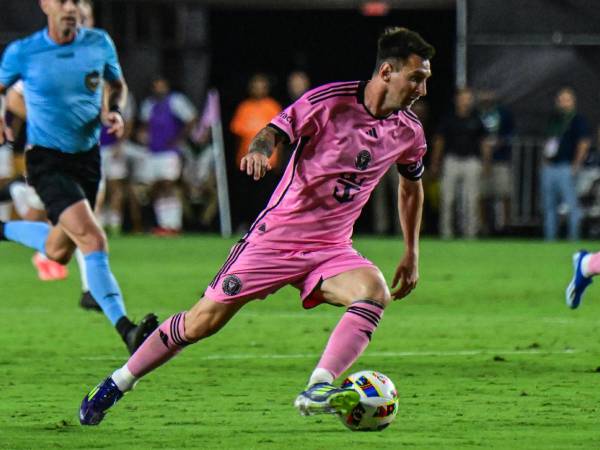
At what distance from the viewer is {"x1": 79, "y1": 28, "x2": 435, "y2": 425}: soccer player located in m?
7.15

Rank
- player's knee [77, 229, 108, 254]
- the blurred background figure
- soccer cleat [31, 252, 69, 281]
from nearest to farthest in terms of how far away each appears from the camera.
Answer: player's knee [77, 229, 108, 254] → soccer cleat [31, 252, 69, 281] → the blurred background figure

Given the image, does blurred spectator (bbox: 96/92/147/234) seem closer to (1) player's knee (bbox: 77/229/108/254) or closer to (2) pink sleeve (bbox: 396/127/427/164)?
(1) player's knee (bbox: 77/229/108/254)

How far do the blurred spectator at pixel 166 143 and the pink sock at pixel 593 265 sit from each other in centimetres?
1393

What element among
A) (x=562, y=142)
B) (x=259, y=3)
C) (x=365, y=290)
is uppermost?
(x=365, y=290)

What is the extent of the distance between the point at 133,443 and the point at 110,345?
388cm

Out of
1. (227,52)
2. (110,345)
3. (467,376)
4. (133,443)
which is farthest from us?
(227,52)

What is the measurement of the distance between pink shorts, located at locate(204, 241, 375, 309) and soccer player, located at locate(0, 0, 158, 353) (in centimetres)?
317

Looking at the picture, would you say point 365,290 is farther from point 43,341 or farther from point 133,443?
point 43,341

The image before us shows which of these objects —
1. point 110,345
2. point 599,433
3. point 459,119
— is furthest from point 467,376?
point 459,119

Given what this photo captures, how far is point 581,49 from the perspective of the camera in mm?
23891

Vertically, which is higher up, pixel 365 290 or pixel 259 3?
pixel 365 290

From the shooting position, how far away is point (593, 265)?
1020cm

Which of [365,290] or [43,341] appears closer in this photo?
[365,290]

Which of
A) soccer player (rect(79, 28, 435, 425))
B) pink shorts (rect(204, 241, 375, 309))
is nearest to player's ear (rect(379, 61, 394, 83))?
soccer player (rect(79, 28, 435, 425))
